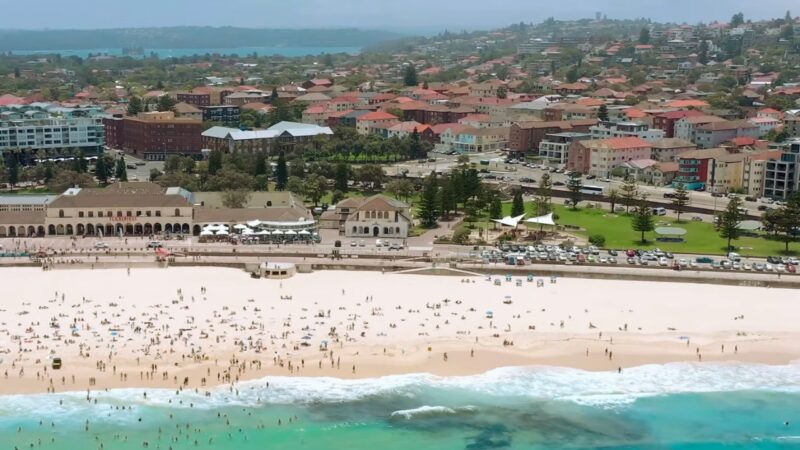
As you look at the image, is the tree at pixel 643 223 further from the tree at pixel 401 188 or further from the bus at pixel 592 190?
the tree at pixel 401 188

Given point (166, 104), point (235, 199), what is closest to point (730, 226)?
point (235, 199)

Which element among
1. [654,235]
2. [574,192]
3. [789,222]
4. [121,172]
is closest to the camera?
[789,222]

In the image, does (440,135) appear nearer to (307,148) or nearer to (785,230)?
(307,148)

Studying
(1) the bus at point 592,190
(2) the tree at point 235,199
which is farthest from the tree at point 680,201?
(2) the tree at point 235,199

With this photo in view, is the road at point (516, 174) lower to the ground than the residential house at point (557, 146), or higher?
lower

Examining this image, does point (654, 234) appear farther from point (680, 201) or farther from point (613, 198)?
point (613, 198)

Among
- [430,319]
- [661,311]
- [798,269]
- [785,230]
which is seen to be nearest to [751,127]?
[785,230]
